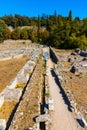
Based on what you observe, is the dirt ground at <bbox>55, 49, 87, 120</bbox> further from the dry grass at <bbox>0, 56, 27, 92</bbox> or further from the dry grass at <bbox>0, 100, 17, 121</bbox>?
the dry grass at <bbox>0, 56, 27, 92</bbox>

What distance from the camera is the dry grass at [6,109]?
1739cm

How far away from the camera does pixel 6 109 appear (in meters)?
18.6

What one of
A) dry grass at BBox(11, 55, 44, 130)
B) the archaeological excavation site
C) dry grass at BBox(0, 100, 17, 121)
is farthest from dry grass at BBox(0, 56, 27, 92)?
dry grass at BBox(0, 100, 17, 121)

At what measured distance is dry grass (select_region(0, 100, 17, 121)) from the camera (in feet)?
57.0

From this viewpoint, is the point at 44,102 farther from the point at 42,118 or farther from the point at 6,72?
the point at 6,72

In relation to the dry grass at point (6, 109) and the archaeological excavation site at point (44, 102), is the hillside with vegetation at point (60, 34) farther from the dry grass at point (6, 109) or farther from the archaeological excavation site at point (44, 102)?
the dry grass at point (6, 109)

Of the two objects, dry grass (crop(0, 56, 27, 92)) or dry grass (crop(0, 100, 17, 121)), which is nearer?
dry grass (crop(0, 100, 17, 121))

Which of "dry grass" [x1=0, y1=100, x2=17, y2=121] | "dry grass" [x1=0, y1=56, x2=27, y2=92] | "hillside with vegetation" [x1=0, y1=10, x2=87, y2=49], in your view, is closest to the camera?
"dry grass" [x1=0, y1=100, x2=17, y2=121]

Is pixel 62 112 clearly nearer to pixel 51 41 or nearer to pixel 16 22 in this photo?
pixel 51 41

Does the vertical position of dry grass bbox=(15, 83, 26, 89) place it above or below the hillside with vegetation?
below

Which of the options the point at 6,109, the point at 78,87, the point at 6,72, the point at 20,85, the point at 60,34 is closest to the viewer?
the point at 6,109

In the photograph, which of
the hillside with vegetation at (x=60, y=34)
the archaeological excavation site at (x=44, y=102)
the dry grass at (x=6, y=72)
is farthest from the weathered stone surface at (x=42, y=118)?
the hillside with vegetation at (x=60, y=34)

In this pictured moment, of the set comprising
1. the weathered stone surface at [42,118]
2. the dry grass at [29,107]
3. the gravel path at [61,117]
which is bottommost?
the gravel path at [61,117]

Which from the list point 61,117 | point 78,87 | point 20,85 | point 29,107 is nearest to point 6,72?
point 20,85
